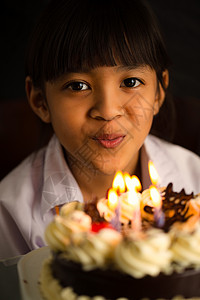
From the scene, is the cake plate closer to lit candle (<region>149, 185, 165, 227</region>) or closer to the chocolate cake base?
the chocolate cake base

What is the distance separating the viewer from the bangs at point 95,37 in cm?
107

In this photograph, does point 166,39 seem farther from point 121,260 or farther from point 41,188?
point 121,260

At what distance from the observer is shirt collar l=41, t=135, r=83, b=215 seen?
1257mm

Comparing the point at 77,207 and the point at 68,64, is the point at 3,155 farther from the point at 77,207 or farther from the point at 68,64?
the point at 77,207

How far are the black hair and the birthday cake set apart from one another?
1.74 feet

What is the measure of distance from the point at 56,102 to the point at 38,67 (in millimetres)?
146

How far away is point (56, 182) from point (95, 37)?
494 mm

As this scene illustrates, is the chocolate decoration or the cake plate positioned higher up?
the chocolate decoration

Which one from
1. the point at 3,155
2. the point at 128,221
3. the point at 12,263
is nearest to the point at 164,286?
the point at 128,221

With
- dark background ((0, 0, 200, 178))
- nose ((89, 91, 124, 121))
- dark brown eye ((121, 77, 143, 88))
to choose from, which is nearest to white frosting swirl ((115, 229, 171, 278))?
nose ((89, 91, 124, 121))

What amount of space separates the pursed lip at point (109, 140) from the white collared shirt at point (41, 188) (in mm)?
234

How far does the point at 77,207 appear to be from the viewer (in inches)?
29.0

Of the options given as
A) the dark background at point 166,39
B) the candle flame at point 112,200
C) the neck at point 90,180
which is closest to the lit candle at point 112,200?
the candle flame at point 112,200

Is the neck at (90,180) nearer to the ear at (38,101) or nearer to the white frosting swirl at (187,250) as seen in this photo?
the ear at (38,101)
